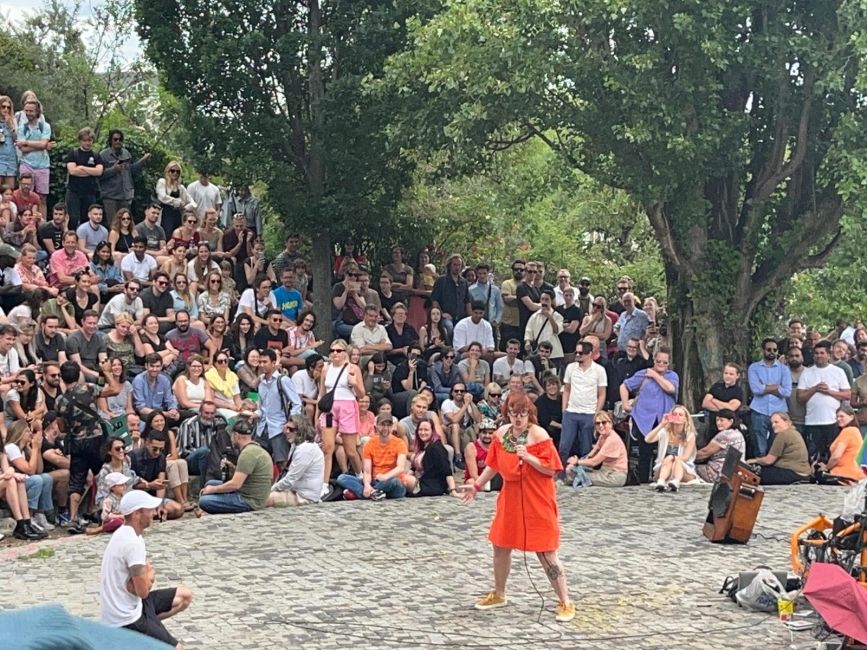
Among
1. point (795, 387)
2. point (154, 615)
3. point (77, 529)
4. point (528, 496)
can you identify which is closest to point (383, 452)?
point (77, 529)

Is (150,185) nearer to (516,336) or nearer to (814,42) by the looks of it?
(516,336)

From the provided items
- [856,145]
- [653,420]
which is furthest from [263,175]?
[856,145]

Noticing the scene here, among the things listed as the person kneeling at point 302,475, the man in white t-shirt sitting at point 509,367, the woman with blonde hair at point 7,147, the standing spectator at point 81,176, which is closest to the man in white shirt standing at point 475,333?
the man in white t-shirt sitting at point 509,367

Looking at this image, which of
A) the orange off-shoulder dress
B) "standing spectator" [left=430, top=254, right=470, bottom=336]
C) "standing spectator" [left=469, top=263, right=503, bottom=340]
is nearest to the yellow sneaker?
the orange off-shoulder dress

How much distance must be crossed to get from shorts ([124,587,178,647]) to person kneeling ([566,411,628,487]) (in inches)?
403

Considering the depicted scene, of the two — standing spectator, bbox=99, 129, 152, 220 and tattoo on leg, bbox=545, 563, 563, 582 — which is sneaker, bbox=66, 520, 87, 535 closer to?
tattoo on leg, bbox=545, 563, 563, 582

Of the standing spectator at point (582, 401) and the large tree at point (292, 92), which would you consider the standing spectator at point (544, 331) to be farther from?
the large tree at point (292, 92)

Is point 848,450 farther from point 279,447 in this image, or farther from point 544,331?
point 279,447

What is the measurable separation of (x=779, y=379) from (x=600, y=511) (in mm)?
4751

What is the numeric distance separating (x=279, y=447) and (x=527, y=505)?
23.5ft

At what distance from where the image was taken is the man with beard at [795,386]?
20.9 metres

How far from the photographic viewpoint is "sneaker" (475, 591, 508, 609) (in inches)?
479

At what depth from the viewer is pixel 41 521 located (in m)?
15.6

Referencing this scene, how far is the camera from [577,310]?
2278 cm
